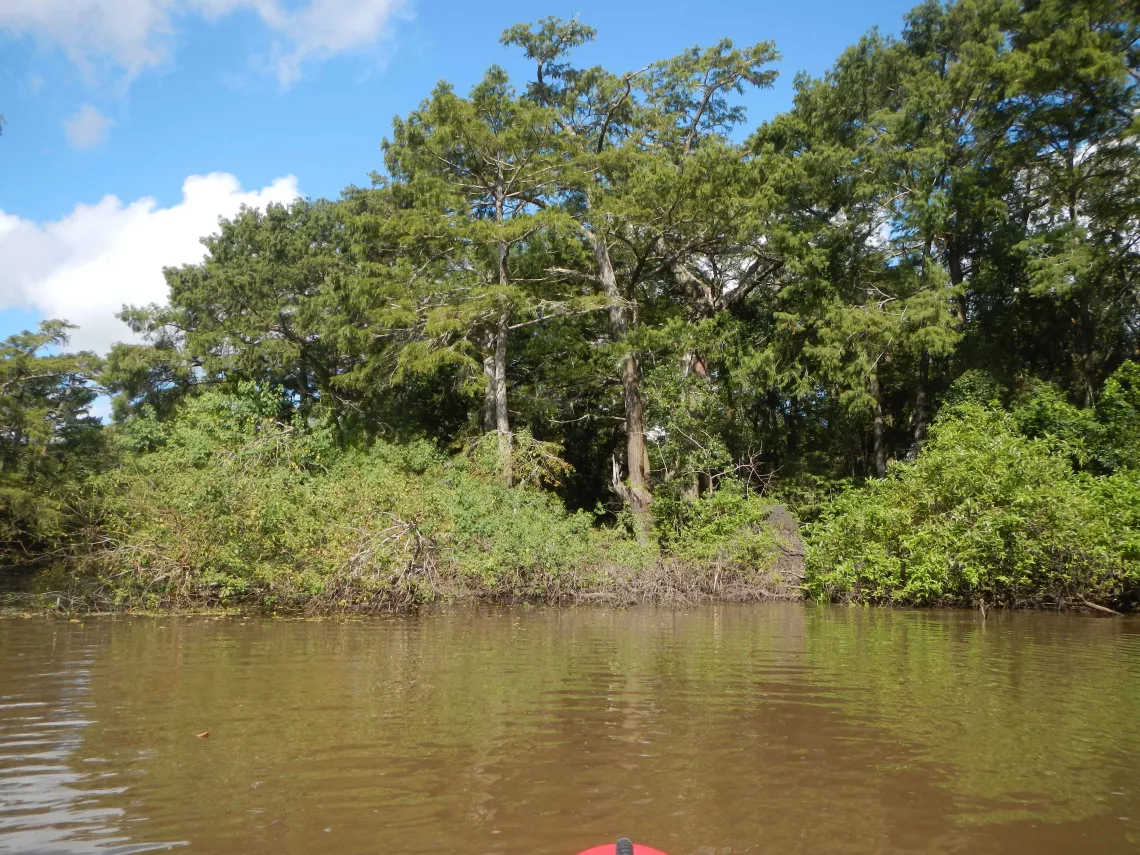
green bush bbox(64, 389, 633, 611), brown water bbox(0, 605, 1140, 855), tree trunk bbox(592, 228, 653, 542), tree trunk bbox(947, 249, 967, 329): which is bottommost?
brown water bbox(0, 605, 1140, 855)

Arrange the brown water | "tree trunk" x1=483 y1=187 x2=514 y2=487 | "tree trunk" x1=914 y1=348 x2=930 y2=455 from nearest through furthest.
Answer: the brown water → "tree trunk" x1=483 y1=187 x2=514 y2=487 → "tree trunk" x1=914 y1=348 x2=930 y2=455

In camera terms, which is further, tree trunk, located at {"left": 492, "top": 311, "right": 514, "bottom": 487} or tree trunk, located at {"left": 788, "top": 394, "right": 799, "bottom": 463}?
tree trunk, located at {"left": 788, "top": 394, "right": 799, "bottom": 463}

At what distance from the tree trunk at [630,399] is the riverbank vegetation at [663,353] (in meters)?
0.10

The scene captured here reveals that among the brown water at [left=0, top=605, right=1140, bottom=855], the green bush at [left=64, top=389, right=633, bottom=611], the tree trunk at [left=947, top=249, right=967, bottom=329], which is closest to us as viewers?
the brown water at [left=0, top=605, right=1140, bottom=855]

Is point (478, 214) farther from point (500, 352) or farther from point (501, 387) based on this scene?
point (501, 387)

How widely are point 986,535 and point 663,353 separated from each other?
12.2m

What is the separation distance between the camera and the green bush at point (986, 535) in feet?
45.2

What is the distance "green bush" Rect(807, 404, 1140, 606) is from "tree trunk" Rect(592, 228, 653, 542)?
21.0ft

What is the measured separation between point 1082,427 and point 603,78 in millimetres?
15580

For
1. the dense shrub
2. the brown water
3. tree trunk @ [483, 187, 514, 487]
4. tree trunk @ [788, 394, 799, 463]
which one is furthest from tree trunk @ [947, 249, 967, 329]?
the brown water

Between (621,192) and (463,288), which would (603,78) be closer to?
(621,192)

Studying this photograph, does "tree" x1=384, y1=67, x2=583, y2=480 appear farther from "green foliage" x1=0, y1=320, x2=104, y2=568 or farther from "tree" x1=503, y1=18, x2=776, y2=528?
"green foliage" x1=0, y1=320, x2=104, y2=568

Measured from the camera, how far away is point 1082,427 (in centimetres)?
1923

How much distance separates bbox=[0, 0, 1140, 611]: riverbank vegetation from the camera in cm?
1473
